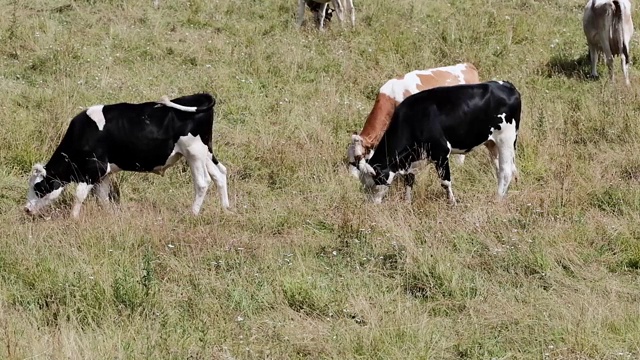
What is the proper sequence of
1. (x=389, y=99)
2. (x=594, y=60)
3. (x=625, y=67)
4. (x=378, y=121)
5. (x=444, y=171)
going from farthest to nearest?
(x=594, y=60) → (x=625, y=67) → (x=389, y=99) → (x=378, y=121) → (x=444, y=171)

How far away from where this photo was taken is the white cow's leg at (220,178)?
324 inches

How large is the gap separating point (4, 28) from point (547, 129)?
799 cm

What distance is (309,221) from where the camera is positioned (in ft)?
24.9

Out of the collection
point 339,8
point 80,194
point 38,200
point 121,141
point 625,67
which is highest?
point 625,67

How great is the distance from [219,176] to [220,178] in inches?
0.9

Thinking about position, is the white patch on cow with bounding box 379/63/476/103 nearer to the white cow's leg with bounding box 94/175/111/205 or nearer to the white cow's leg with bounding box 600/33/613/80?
the white cow's leg with bounding box 94/175/111/205

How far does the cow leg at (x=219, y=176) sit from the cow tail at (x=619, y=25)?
22.0 feet

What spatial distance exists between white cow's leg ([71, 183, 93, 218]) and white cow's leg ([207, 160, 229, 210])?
3.61 feet

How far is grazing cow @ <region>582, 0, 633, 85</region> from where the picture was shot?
1227cm

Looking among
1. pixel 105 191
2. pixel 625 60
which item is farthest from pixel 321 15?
pixel 105 191

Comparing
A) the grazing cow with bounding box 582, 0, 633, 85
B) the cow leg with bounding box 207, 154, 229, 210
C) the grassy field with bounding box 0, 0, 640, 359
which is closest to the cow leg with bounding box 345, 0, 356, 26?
the grassy field with bounding box 0, 0, 640, 359

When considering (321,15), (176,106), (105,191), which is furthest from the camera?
(321,15)

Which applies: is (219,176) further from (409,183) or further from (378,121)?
(378,121)

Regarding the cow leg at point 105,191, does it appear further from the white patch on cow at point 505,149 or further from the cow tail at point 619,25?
the cow tail at point 619,25
